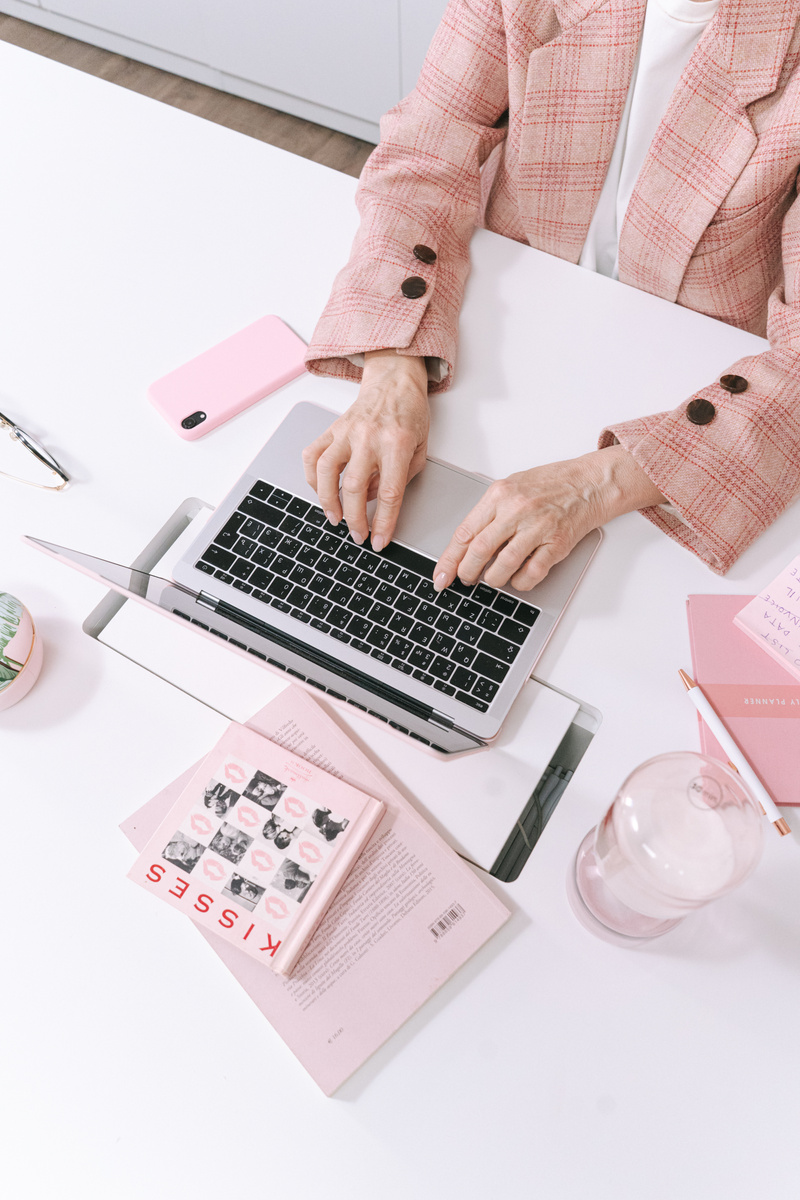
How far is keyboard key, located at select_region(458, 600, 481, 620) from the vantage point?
770 millimetres

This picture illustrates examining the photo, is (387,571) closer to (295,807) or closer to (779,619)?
(295,807)

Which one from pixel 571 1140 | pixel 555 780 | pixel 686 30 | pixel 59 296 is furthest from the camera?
pixel 59 296

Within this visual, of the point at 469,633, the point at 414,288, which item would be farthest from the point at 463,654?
the point at 414,288

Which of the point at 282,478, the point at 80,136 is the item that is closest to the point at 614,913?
the point at 282,478

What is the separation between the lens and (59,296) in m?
0.98

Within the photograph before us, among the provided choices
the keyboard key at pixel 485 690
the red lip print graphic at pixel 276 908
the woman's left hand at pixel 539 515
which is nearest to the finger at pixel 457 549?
the woman's left hand at pixel 539 515

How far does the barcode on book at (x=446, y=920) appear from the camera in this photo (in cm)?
66

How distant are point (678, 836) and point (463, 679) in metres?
0.23

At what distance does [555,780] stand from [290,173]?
2.73 feet

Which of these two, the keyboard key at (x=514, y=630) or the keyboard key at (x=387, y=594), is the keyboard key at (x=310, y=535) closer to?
the keyboard key at (x=387, y=594)

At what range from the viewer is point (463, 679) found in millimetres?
738

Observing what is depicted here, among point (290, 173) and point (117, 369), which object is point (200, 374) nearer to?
point (117, 369)

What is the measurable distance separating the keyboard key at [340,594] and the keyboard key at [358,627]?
0.02 m

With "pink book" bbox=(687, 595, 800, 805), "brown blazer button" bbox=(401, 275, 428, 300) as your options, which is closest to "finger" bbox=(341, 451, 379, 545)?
"brown blazer button" bbox=(401, 275, 428, 300)
